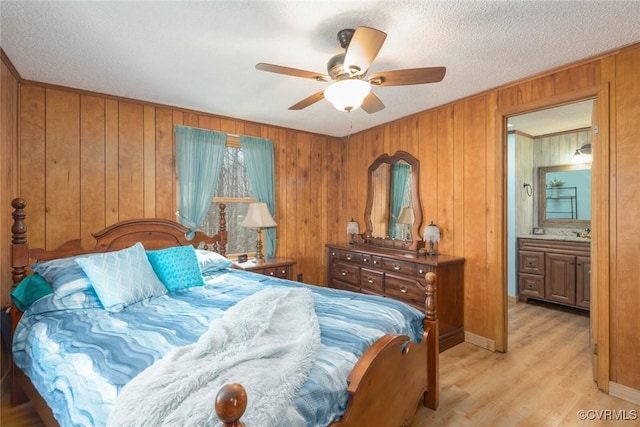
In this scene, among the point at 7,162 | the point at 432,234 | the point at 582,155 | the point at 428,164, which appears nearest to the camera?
the point at 7,162

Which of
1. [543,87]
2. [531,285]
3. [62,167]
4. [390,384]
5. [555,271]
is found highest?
[543,87]

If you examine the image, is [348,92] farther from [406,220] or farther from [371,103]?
[406,220]

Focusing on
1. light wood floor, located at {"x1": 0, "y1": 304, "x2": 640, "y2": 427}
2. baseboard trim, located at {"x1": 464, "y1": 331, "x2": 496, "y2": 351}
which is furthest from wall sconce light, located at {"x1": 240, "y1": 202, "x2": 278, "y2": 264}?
baseboard trim, located at {"x1": 464, "y1": 331, "x2": 496, "y2": 351}

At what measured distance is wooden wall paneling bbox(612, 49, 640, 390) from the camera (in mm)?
2213

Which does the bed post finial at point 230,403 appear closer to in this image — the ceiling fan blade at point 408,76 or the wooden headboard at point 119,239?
the ceiling fan blade at point 408,76

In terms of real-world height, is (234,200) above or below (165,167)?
below

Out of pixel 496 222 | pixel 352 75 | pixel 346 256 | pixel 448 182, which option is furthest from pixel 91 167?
pixel 496 222

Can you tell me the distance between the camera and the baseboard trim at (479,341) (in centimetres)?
304

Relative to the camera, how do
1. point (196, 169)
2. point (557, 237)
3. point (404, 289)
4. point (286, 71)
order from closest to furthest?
point (286, 71)
point (404, 289)
point (196, 169)
point (557, 237)

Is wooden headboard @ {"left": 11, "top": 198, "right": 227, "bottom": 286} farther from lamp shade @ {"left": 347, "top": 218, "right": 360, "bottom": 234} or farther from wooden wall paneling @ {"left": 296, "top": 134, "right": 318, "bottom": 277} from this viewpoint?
lamp shade @ {"left": 347, "top": 218, "right": 360, "bottom": 234}

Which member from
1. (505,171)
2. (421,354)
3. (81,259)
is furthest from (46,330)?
(505,171)

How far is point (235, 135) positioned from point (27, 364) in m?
2.79

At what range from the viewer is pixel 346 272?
4.07 metres

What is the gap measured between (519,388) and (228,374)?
2347mm
